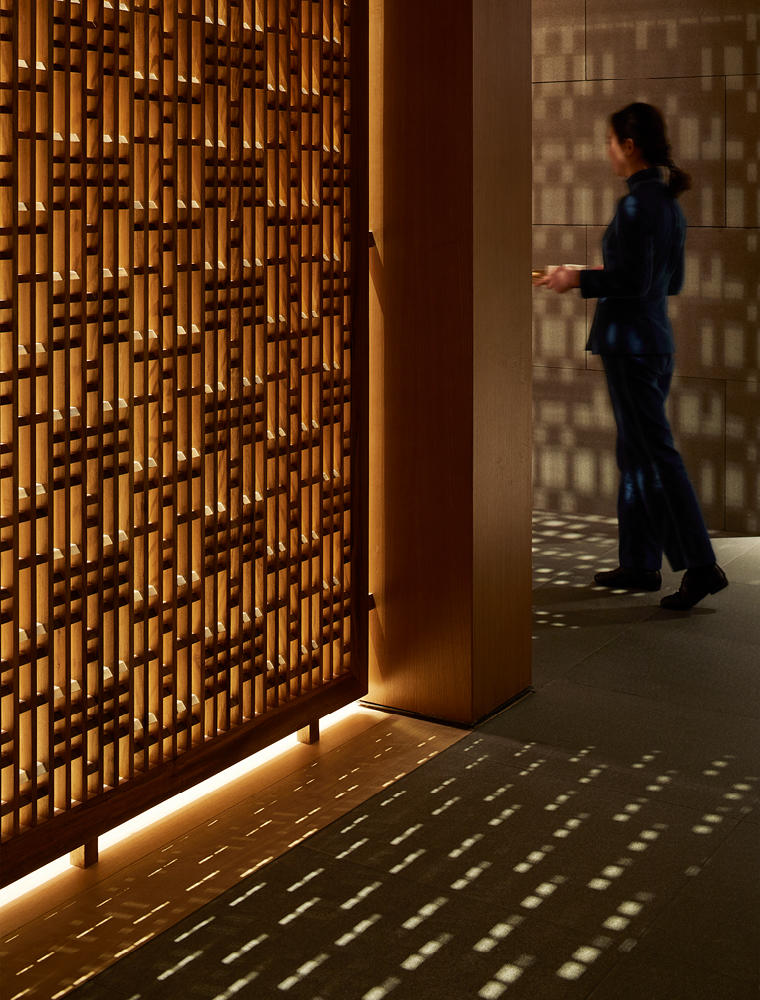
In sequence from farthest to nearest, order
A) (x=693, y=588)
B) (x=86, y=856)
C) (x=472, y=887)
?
(x=693, y=588), (x=86, y=856), (x=472, y=887)

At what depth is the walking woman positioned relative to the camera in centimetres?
518

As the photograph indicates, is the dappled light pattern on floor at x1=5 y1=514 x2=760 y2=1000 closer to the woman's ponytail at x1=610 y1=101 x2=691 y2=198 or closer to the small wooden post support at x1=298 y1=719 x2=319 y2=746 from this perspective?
the small wooden post support at x1=298 y1=719 x2=319 y2=746

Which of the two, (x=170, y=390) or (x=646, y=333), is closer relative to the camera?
(x=170, y=390)

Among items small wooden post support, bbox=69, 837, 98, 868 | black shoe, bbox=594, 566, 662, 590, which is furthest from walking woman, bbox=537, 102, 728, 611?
small wooden post support, bbox=69, 837, 98, 868

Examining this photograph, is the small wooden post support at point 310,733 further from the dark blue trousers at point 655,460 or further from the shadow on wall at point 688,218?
the shadow on wall at point 688,218

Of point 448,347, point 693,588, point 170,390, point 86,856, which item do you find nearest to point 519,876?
point 86,856

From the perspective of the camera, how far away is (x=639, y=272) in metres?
5.18

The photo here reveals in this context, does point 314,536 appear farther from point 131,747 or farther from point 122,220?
point 122,220

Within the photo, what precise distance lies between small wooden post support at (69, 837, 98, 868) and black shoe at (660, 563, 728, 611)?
104 inches

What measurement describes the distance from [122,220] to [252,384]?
0.57m

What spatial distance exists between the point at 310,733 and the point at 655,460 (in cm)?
199

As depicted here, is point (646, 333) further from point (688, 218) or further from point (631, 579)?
point (688, 218)

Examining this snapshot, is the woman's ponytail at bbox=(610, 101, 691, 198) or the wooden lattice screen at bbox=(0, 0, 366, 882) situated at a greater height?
the woman's ponytail at bbox=(610, 101, 691, 198)

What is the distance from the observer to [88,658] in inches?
122
